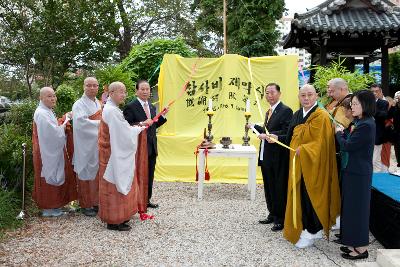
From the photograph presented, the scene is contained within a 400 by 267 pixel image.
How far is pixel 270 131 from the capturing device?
5.40 metres

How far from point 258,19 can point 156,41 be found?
4388mm

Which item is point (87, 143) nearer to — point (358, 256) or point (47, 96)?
point (47, 96)

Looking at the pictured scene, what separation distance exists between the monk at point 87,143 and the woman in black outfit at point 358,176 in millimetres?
3138

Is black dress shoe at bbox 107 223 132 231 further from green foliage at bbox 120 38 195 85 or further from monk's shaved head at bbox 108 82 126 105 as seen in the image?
green foliage at bbox 120 38 195 85

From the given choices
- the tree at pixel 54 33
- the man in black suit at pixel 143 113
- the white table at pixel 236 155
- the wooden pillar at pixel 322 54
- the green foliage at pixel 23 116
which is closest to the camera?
the man in black suit at pixel 143 113

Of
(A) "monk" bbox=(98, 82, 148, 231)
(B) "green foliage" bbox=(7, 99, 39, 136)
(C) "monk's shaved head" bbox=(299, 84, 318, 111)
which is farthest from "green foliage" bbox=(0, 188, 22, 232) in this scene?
(C) "monk's shaved head" bbox=(299, 84, 318, 111)

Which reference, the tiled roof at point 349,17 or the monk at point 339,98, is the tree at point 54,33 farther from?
the monk at point 339,98

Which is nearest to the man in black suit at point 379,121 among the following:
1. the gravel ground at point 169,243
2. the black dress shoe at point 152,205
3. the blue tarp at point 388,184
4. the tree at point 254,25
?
the blue tarp at point 388,184

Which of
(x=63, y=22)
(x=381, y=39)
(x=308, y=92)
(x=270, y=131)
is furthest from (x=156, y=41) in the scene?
(x=308, y=92)

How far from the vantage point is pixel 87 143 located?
561 cm

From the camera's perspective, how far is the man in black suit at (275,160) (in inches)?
201

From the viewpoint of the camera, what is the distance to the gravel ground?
415cm

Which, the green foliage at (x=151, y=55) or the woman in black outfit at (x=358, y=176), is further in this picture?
the green foliage at (x=151, y=55)

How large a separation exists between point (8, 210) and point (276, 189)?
3.38 m
